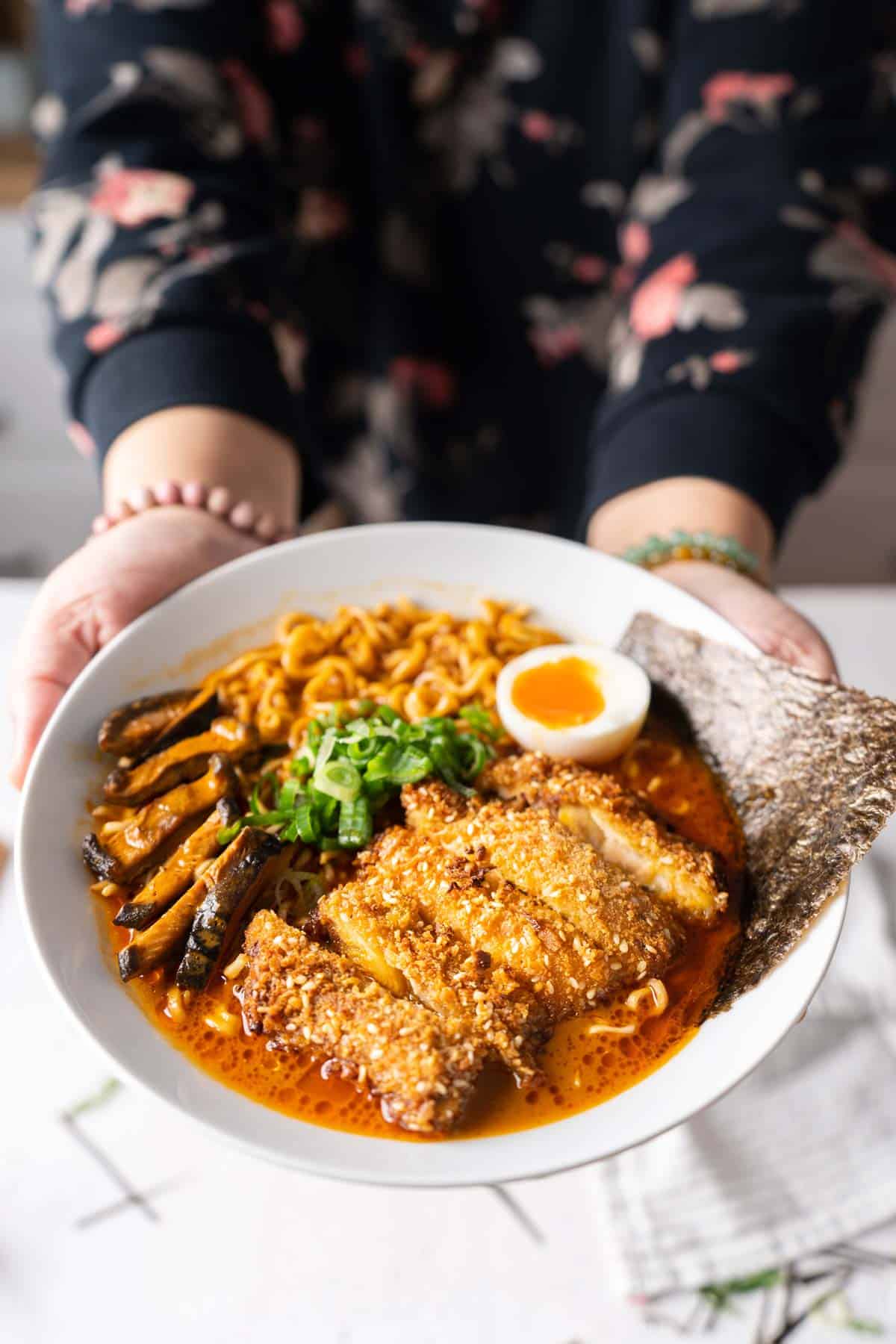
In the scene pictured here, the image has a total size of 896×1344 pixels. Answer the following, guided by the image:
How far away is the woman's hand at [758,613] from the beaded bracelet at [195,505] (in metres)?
1.01

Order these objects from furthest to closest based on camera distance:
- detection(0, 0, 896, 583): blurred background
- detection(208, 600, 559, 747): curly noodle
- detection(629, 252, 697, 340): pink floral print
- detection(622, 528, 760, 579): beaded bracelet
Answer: detection(0, 0, 896, 583): blurred background, detection(629, 252, 697, 340): pink floral print, detection(622, 528, 760, 579): beaded bracelet, detection(208, 600, 559, 747): curly noodle

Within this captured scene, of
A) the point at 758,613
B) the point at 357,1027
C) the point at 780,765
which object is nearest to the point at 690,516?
the point at 758,613

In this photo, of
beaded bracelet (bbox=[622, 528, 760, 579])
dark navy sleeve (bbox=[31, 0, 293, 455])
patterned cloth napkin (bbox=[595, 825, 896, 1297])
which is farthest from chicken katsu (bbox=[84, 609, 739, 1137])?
dark navy sleeve (bbox=[31, 0, 293, 455])

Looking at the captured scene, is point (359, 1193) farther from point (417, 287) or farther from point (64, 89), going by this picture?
point (64, 89)

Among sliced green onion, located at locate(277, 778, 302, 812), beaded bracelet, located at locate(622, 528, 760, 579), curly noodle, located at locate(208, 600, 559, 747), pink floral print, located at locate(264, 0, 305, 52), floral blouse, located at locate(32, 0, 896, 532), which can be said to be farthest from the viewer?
pink floral print, located at locate(264, 0, 305, 52)

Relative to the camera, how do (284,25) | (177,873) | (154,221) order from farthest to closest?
(284,25) → (154,221) → (177,873)

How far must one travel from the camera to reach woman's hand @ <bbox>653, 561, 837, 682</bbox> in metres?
2.18

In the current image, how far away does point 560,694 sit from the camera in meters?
2.26

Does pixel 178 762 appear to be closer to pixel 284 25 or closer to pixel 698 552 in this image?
pixel 698 552

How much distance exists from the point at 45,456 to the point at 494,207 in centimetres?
325

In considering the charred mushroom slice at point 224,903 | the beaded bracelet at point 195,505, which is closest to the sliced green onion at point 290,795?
the charred mushroom slice at point 224,903

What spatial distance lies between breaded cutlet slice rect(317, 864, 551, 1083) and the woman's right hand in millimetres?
738

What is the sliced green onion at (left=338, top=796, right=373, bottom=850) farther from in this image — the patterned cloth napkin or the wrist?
the wrist

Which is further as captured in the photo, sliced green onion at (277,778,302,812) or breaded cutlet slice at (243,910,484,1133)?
sliced green onion at (277,778,302,812)
